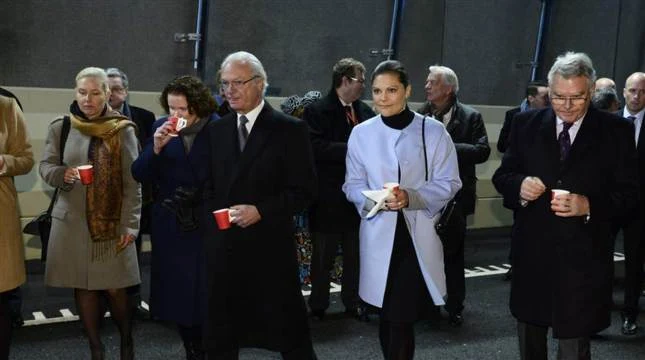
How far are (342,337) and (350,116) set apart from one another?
1.42m

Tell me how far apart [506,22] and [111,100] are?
18.8 ft

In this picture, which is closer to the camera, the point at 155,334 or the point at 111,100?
the point at 155,334

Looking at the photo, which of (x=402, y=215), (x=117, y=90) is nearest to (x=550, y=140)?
(x=402, y=215)

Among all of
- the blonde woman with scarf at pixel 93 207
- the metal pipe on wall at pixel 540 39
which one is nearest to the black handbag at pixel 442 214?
the blonde woman with scarf at pixel 93 207

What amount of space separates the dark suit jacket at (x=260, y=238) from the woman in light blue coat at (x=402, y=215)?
309mm

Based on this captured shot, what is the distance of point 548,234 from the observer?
3.03 meters

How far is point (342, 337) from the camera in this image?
4.62 metres

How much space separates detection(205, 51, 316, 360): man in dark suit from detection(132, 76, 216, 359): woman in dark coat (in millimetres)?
233

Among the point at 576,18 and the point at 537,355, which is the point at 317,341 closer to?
the point at 537,355

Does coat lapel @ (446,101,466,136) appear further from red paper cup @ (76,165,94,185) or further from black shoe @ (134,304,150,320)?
red paper cup @ (76,165,94,185)

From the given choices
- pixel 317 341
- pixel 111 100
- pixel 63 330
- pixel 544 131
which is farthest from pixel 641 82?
pixel 63 330

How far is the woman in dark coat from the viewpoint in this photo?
3.38 meters

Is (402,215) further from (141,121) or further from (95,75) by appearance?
(141,121)

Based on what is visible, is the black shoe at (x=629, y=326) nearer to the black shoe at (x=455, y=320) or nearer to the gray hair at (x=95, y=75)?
the black shoe at (x=455, y=320)
